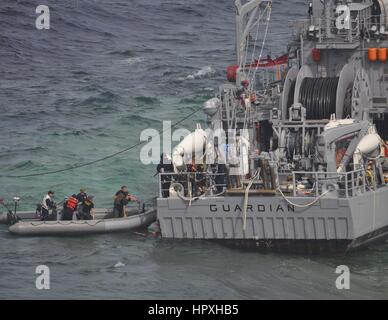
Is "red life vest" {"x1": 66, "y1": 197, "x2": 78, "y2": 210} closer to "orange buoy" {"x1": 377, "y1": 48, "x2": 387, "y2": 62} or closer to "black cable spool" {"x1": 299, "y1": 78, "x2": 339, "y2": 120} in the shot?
"black cable spool" {"x1": 299, "y1": 78, "x2": 339, "y2": 120}

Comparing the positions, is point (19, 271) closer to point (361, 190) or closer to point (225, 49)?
point (361, 190)

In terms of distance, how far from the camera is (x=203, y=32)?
65750 mm

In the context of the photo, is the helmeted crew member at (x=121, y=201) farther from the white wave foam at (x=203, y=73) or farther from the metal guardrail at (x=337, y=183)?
the white wave foam at (x=203, y=73)

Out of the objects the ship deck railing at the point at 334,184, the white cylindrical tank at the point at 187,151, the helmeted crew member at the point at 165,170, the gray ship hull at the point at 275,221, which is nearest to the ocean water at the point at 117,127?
the gray ship hull at the point at 275,221

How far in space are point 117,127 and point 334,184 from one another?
60.7 ft

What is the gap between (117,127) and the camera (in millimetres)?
44812

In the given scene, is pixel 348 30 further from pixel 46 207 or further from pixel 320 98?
pixel 46 207

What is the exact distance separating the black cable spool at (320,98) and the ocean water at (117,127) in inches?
174

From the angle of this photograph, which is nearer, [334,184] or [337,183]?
[334,184]

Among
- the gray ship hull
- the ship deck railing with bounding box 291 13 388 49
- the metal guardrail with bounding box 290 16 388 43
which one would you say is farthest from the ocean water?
the metal guardrail with bounding box 290 16 388 43

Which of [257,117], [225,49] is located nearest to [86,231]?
[257,117]

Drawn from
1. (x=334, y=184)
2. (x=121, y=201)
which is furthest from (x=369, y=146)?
(x=121, y=201)

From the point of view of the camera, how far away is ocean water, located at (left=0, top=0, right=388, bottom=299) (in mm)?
26109

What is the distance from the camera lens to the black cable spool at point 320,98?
31.5 m
